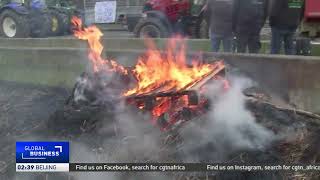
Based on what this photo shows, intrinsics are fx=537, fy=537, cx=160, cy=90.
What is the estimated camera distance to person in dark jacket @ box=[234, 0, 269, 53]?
8.62 meters

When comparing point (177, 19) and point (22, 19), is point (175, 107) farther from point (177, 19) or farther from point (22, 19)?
point (22, 19)

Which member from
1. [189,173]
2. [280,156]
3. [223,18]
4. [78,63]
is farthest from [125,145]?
[223,18]

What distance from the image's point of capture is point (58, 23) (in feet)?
58.9

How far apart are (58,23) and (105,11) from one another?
18.3ft

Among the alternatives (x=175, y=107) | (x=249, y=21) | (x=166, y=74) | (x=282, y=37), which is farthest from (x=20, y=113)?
(x=282, y=37)

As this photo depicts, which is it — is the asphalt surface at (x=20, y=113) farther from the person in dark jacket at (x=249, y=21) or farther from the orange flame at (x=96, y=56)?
the person in dark jacket at (x=249, y=21)

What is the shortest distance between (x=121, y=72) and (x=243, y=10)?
8.68 ft

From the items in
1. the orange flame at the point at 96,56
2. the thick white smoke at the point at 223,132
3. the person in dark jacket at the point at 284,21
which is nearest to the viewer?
the thick white smoke at the point at 223,132

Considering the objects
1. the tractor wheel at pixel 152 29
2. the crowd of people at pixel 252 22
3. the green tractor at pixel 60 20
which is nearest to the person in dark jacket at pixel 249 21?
the crowd of people at pixel 252 22

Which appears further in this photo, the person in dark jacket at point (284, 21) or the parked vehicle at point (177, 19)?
the parked vehicle at point (177, 19)

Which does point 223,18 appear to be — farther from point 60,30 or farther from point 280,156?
point 60,30

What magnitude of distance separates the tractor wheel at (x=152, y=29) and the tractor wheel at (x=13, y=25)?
444 centimetres

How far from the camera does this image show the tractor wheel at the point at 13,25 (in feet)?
53.2

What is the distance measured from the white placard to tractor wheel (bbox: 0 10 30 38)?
6760 millimetres
